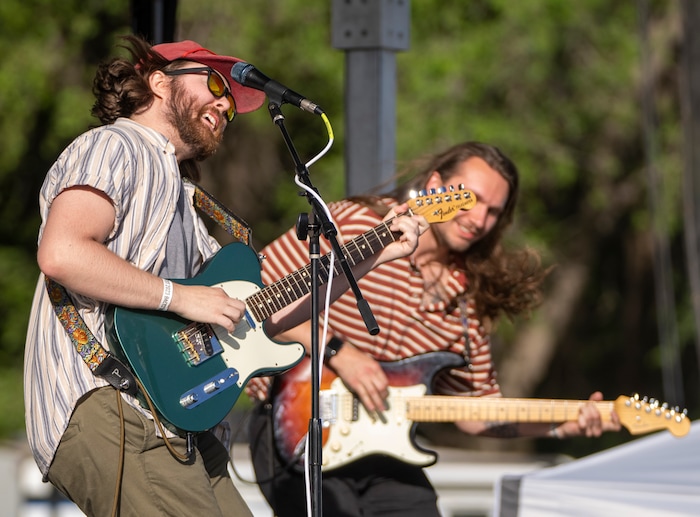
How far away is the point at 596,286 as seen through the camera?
14539 millimetres

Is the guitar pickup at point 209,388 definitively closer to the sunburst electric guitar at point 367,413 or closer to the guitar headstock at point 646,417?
the sunburst electric guitar at point 367,413

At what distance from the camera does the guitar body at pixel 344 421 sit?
385cm

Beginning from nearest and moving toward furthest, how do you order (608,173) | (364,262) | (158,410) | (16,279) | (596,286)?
1. (158,410)
2. (364,262)
3. (608,173)
4. (16,279)
5. (596,286)

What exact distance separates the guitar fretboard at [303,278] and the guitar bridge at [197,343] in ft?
0.53

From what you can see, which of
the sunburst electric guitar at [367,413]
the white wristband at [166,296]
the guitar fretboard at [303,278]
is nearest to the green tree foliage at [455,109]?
the sunburst electric guitar at [367,413]

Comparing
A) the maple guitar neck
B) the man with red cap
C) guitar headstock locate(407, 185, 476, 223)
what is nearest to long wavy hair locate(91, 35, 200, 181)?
the man with red cap

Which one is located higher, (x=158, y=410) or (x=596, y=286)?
(x=158, y=410)

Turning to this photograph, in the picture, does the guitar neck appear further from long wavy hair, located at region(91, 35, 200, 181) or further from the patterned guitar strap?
long wavy hair, located at region(91, 35, 200, 181)

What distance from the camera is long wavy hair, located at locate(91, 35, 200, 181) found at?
3023mm

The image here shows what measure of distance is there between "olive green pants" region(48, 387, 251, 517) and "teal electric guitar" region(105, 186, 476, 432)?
0.09 m

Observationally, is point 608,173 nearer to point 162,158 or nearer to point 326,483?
point 326,483

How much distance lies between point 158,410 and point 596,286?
40.3 feet

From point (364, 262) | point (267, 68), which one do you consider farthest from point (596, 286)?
point (364, 262)

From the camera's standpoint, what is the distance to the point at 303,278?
10.8 feet
